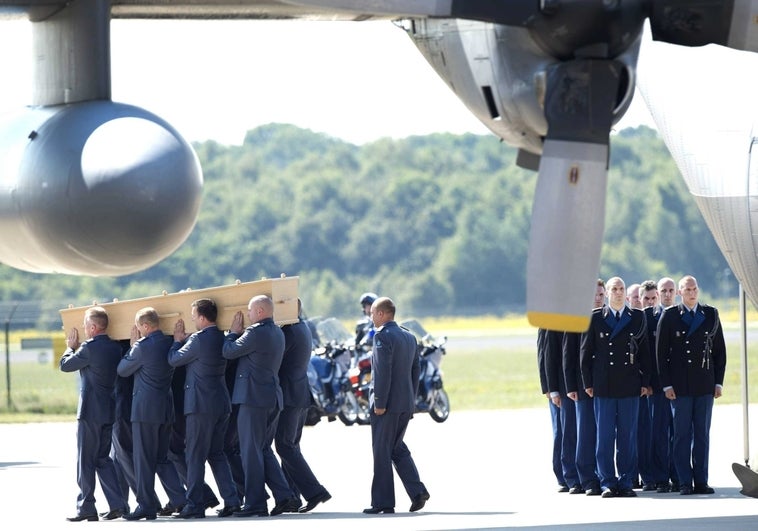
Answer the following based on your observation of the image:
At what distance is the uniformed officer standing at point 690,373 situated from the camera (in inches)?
504

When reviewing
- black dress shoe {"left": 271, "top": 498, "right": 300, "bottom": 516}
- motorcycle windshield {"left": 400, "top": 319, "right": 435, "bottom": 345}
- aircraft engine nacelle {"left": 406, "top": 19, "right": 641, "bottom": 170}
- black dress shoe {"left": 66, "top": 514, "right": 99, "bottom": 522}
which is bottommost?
black dress shoe {"left": 66, "top": 514, "right": 99, "bottom": 522}

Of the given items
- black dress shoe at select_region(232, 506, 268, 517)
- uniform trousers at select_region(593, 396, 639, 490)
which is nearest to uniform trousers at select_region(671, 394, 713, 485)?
uniform trousers at select_region(593, 396, 639, 490)

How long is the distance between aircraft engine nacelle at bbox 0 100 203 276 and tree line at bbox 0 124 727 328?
46.4 m

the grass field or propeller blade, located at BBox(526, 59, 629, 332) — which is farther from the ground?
propeller blade, located at BBox(526, 59, 629, 332)

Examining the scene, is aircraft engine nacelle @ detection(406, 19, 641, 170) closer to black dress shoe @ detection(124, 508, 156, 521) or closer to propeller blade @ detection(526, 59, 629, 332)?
propeller blade @ detection(526, 59, 629, 332)

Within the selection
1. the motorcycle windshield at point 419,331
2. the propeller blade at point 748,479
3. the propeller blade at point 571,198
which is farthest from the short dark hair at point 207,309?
the motorcycle windshield at point 419,331

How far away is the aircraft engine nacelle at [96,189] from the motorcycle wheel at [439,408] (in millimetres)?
10617

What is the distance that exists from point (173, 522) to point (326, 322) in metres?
10.9

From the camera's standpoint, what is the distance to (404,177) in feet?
230

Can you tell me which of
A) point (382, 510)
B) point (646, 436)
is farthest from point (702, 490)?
point (382, 510)

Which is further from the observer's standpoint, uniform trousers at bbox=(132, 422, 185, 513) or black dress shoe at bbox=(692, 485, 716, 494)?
black dress shoe at bbox=(692, 485, 716, 494)

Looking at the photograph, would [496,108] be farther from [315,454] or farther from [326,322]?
[326,322]

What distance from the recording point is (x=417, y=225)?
65562 mm

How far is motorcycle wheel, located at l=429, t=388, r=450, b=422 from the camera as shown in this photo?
21.4m
